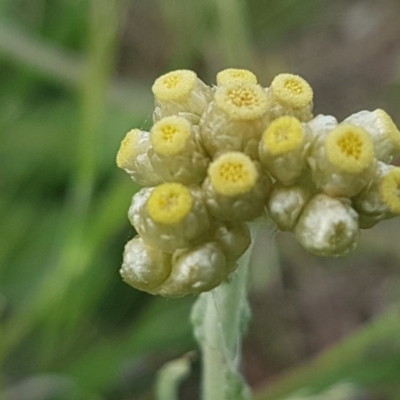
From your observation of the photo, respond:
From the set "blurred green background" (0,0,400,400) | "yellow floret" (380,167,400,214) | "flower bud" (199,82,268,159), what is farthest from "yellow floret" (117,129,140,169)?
"blurred green background" (0,0,400,400)

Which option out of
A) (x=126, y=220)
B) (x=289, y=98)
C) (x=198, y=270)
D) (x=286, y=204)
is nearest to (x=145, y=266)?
(x=198, y=270)

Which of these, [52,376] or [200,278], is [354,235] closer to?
[200,278]

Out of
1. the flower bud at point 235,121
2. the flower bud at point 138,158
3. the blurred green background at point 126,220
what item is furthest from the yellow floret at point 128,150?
the blurred green background at point 126,220

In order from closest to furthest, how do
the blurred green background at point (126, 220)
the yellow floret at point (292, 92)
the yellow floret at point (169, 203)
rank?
the yellow floret at point (169, 203)
the yellow floret at point (292, 92)
the blurred green background at point (126, 220)

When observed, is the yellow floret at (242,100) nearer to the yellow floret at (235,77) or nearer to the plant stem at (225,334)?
the yellow floret at (235,77)

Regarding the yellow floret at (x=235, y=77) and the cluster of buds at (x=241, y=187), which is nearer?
the cluster of buds at (x=241, y=187)

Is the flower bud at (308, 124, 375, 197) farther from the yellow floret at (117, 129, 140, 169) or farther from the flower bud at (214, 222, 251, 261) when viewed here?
the yellow floret at (117, 129, 140, 169)

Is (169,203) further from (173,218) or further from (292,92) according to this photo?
(292,92)
